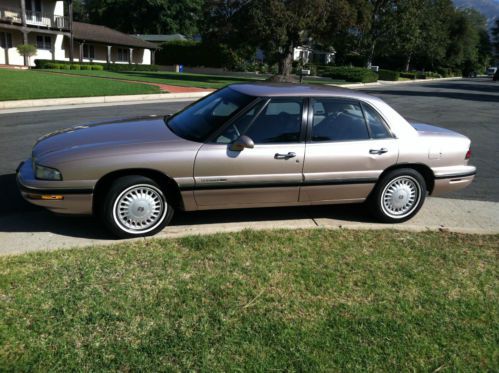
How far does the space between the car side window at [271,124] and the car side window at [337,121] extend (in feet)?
0.66

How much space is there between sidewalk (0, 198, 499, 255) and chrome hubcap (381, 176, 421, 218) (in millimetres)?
167

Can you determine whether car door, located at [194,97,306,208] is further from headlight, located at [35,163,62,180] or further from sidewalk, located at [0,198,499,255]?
headlight, located at [35,163,62,180]

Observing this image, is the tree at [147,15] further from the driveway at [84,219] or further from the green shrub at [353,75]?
the driveway at [84,219]

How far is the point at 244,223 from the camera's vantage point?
200 inches

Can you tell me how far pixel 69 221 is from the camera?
495 centimetres

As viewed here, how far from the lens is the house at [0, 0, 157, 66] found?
36.3 m

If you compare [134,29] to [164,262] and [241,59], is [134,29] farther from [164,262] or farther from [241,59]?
[164,262]

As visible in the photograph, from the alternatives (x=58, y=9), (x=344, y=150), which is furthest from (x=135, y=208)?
(x=58, y=9)

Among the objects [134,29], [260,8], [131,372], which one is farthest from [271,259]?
[134,29]

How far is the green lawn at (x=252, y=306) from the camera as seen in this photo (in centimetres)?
288

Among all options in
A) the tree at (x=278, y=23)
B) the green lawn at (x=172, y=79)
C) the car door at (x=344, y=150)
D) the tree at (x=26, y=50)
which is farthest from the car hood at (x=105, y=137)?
the tree at (x=26, y=50)

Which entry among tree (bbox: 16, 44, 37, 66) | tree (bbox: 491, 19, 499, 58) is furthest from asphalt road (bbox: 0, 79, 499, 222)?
tree (bbox: 491, 19, 499, 58)

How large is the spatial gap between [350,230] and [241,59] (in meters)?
45.3

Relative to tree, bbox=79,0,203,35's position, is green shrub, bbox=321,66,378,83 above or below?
below
